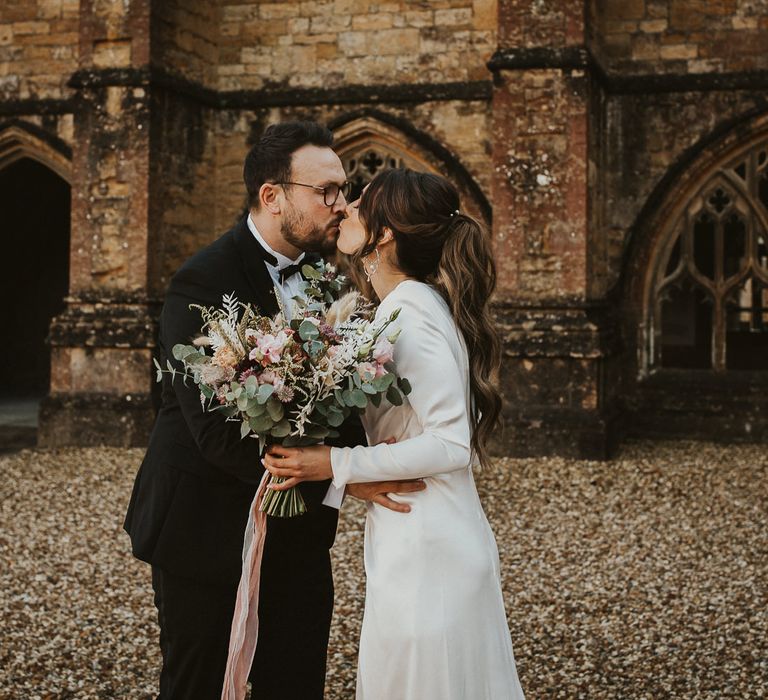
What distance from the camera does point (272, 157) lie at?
256 centimetres

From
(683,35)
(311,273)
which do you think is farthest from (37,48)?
(311,273)

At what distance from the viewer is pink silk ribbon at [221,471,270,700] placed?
2.29m

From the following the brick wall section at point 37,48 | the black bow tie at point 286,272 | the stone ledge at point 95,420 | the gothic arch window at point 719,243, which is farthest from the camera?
the brick wall section at point 37,48

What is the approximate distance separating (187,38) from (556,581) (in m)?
6.96

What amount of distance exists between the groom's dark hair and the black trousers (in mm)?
957

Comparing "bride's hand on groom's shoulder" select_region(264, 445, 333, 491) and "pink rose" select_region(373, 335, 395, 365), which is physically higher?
"pink rose" select_region(373, 335, 395, 365)

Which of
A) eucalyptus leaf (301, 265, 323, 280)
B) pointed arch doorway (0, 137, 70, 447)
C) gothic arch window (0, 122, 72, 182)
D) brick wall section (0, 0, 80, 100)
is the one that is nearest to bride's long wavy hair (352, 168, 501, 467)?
eucalyptus leaf (301, 265, 323, 280)

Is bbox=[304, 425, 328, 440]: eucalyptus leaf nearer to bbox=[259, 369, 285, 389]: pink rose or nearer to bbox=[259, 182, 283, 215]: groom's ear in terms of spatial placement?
bbox=[259, 369, 285, 389]: pink rose

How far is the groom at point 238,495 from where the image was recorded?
7.84 feet

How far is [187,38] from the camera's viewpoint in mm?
9758

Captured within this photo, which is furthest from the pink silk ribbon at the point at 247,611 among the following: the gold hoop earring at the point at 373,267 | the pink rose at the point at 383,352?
the gold hoop earring at the point at 373,267

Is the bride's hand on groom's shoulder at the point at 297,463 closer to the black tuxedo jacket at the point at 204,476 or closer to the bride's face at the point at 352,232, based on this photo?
the black tuxedo jacket at the point at 204,476

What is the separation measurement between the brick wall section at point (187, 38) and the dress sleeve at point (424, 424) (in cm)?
776

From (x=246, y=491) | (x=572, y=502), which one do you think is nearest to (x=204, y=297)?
(x=246, y=491)
